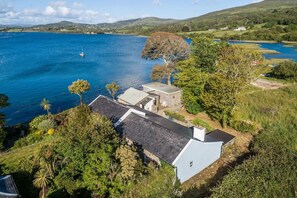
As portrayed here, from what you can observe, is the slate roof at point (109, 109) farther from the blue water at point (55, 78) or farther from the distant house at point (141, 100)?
the blue water at point (55, 78)

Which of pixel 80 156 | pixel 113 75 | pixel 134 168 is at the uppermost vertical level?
pixel 80 156

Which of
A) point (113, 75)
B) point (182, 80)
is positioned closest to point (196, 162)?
point (182, 80)

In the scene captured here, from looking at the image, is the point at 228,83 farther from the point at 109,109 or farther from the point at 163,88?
the point at 109,109

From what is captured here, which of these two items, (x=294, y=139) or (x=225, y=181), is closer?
(x=225, y=181)

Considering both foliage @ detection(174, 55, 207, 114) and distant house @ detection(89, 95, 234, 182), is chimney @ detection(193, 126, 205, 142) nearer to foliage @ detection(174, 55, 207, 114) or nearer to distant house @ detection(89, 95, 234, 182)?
distant house @ detection(89, 95, 234, 182)

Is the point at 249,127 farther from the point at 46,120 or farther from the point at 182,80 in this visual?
the point at 46,120

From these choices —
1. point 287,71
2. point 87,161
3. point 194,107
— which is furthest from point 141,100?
point 287,71

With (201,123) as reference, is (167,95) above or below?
above
